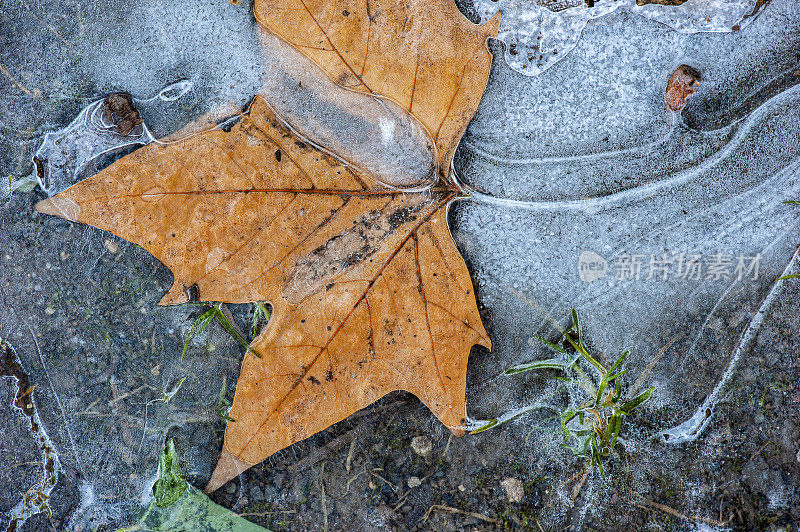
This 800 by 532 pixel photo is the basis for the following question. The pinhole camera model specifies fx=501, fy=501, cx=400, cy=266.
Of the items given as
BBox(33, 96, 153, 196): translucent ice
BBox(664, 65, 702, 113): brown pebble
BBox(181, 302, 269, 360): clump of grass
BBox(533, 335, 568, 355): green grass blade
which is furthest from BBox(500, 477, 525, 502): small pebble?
BBox(33, 96, 153, 196): translucent ice

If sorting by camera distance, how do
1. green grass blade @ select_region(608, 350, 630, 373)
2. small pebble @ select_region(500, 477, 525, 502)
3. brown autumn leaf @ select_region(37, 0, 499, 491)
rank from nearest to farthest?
brown autumn leaf @ select_region(37, 0, 499, 491)
green grass blade @ select_region(608, 350, 630, 373)
small pebble @ select_region(500, 477, 525, 502)

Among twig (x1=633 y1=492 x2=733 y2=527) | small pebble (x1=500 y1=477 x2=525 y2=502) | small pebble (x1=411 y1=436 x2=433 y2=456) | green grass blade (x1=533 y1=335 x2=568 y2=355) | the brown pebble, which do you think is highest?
the brown pebble

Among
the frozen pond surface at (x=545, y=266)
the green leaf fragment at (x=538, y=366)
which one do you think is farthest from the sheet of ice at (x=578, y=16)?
the green leaf fragment at (x=538, y=366)

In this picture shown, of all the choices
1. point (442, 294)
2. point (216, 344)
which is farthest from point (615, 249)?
point (216, 344)

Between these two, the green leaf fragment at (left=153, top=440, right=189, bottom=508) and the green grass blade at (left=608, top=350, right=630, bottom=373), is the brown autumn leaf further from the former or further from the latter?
the green grass blade at (left=608, top=350, right=630, bottom=373)

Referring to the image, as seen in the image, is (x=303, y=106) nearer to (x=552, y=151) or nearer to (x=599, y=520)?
(x=552, y=151)

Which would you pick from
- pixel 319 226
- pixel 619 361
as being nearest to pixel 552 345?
pixel 619 361
